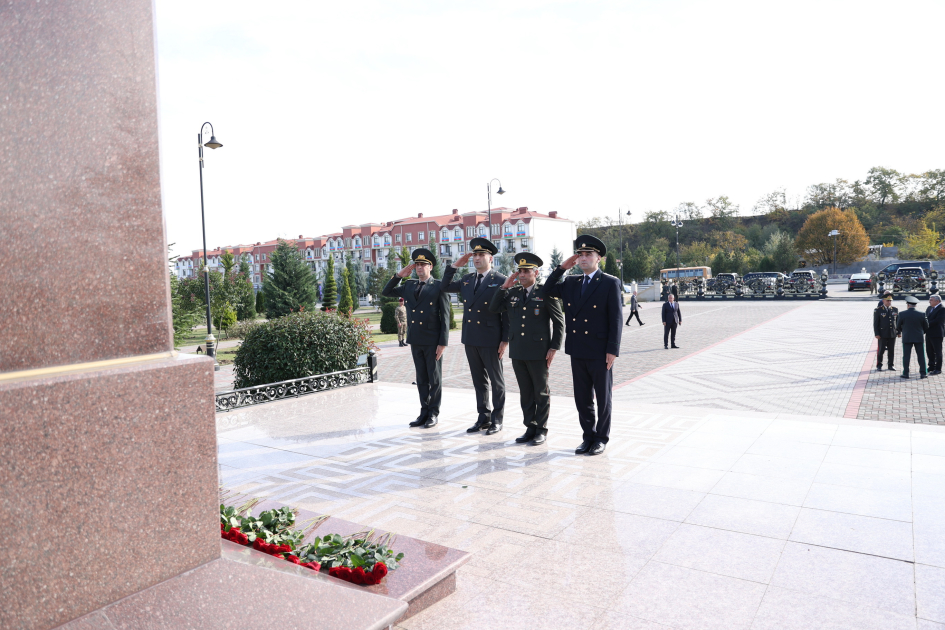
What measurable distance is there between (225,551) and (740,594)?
7.98 feet

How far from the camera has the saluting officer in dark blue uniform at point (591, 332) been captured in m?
5.47

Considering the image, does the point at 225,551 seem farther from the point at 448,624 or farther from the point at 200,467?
the point at 448,624

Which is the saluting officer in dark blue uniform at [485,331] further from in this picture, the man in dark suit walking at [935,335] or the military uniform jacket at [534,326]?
the man in dark suit walking at [935,335]

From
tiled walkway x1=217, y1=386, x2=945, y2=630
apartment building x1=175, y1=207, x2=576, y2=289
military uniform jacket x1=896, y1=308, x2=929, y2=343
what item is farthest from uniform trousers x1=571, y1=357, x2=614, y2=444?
apartment building x1=175, y1=207, x2=576, y2=289

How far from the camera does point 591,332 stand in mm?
5531

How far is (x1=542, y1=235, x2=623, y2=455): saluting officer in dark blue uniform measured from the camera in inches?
215

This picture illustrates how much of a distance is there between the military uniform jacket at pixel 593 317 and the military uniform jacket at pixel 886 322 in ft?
26.6

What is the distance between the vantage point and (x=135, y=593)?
207 centimetres

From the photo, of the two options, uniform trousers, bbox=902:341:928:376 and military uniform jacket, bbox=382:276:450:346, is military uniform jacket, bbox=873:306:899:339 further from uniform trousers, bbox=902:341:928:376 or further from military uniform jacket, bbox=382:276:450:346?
military uniform jacket, bbox=382:276:450:346

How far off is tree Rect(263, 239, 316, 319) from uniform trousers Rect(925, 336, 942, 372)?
2822cm

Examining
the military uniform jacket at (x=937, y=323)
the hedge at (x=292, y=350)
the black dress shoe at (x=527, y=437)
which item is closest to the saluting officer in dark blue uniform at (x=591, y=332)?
the black dress shoe at (x=527, y=437)

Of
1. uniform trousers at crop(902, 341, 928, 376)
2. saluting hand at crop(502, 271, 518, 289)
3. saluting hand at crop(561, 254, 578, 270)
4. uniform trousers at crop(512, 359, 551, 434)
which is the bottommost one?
uniform trousers at crop(902, 341, 928, 376)

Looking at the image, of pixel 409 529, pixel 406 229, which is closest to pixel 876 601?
pixel 409 529

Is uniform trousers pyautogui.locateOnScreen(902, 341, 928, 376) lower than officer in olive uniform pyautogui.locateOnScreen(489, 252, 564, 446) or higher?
lower
